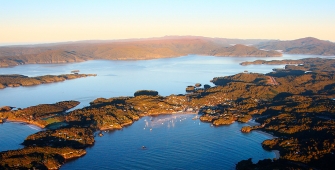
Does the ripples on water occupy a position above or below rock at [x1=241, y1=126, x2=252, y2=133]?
below

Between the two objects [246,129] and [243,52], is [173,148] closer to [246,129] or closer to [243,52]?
[246,129]

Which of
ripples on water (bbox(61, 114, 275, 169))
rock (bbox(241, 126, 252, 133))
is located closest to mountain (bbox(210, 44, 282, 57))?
ripples on water (bbox(61, 114, 275, 169))

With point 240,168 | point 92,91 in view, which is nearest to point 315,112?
point 240,168

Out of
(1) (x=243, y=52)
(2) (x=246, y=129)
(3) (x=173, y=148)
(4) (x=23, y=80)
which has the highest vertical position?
(1) (x=243, y=52)

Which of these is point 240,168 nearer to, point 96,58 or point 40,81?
point 40,81

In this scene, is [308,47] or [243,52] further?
[308,47]

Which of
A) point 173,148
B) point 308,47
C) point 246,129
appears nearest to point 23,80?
point 173,148

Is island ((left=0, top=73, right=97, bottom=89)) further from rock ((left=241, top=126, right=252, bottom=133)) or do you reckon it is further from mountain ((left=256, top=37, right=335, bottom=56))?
mountain ((left=256, top=37, right=335, bottom=56))

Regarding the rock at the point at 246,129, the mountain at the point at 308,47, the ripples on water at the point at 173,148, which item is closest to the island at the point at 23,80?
the ripples on water at the point at 173,148

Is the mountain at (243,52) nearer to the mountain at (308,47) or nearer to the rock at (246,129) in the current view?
the mountain at (308,47)

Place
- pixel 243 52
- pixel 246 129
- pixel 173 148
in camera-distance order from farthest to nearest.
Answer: pixel 243 52 < pixel 246 129 < pixel 173 148

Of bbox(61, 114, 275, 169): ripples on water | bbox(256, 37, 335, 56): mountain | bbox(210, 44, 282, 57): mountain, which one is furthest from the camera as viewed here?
bbox(256, 37, 335, 56): mountain
